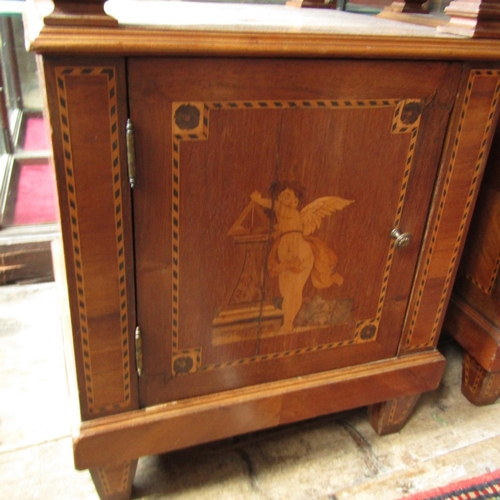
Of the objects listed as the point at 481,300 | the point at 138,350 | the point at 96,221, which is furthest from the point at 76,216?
the point at 481,300

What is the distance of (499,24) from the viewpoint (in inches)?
31.6

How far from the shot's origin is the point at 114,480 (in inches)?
35.7

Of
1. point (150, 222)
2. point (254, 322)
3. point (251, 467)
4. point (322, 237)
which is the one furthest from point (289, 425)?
point (150, 222)

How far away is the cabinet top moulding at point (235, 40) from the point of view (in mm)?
604

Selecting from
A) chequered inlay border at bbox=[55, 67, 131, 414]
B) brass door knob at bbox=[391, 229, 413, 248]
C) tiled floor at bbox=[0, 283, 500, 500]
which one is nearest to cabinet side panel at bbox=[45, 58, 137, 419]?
chequered inlay border at bbox=[55, 67, 131, 414]

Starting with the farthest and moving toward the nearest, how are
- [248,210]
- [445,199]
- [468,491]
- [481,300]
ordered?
[481,300] < [468,491] < [445,199] < [248,210]

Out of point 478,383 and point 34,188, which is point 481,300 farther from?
point 34,188

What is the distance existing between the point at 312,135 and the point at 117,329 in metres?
0.39

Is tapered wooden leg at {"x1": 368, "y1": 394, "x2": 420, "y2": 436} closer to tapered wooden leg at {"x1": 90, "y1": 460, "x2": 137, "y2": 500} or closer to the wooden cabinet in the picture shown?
the wooden cabinet

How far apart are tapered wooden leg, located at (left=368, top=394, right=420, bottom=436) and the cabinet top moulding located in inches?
25.6

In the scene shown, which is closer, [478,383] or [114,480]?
[114,480]

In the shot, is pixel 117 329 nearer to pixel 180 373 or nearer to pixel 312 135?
pixel 180 373

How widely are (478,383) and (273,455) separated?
1.59 ft

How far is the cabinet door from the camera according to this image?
70cm
